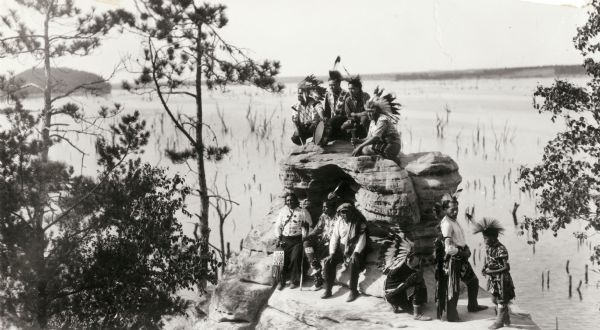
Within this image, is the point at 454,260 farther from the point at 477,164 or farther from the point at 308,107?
the point at 477,164

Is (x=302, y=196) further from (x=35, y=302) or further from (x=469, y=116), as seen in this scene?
(x=469, y=116)

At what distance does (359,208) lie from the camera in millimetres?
11789

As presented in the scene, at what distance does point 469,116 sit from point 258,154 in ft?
36.8

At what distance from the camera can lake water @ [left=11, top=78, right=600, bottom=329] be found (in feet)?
Answer: 58.0

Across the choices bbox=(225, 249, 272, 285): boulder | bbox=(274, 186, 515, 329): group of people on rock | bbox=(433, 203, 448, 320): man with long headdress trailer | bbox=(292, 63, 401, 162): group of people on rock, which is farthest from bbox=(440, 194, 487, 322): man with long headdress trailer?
bbox=(225, 249, 272, 285): boulder

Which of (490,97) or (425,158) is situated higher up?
(490,97)

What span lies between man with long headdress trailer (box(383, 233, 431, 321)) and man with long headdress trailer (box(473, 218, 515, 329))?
1.17m

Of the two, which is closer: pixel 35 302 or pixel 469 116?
pixel 35 302

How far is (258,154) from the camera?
94.9ft

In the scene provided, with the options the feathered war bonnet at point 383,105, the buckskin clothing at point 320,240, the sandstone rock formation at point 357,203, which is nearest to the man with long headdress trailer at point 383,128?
the feathered war bonnet at point 383,105

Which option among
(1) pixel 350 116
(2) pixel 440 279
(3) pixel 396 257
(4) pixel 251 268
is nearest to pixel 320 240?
(4) pixel 251 268

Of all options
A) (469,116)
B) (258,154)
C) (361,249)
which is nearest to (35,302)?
(361,249)

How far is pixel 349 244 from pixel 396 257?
0.95 metres

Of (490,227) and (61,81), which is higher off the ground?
(61,81)
